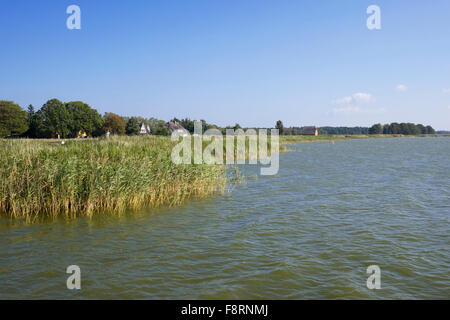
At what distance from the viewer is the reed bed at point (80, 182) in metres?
11.2

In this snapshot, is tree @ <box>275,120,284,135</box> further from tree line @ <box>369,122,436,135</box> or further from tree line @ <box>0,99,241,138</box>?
tree line @ <box>369,122,436,135</box>

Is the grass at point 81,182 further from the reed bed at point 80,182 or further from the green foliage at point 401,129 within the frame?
the green foliage at point 401,129

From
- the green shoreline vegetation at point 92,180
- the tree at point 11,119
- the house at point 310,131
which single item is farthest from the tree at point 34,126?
the house at point 310,131

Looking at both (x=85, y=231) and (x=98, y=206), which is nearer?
(x=85, y=231)

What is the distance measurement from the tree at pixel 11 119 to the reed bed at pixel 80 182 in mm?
56162

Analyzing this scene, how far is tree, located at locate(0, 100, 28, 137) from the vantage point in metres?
60.0

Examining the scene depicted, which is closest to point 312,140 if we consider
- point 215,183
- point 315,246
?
point 215,183

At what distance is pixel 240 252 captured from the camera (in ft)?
29.5

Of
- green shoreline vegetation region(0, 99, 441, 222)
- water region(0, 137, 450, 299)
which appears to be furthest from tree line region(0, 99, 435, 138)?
water region(0, 137, 450, 299)

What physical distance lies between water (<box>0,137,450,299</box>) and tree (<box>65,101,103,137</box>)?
66.4m
